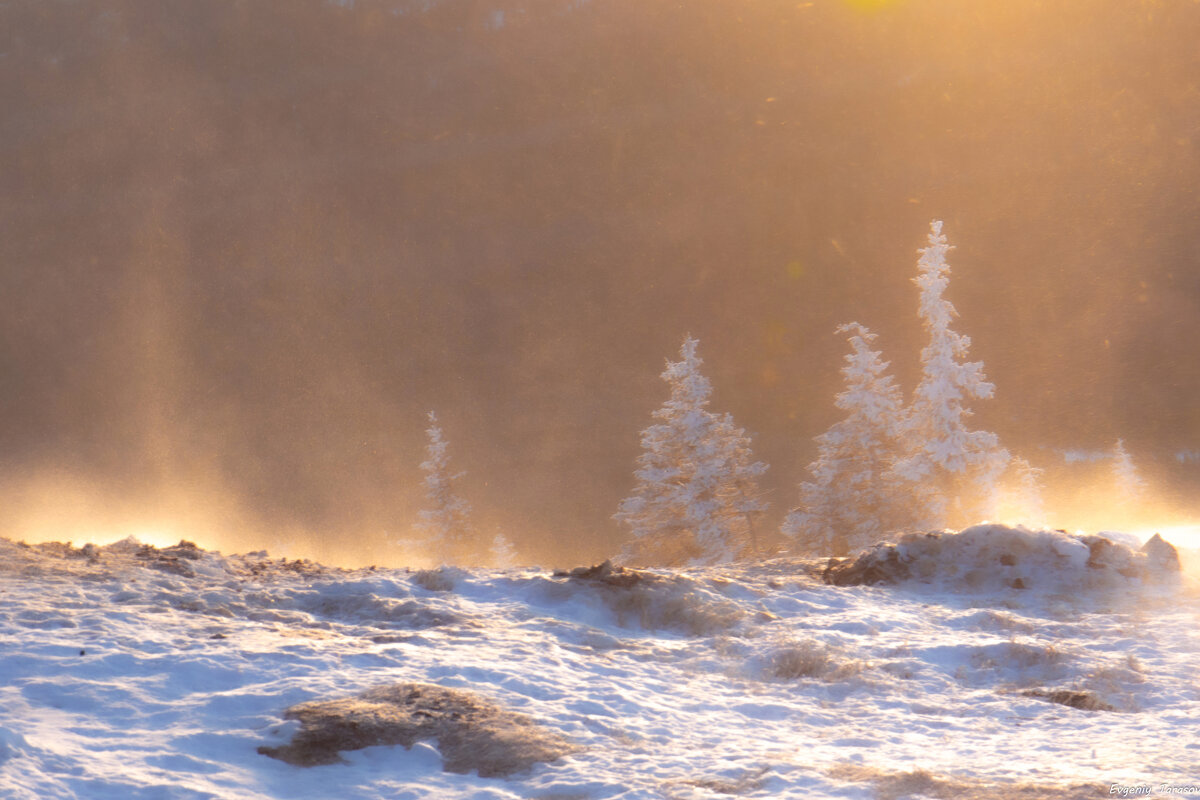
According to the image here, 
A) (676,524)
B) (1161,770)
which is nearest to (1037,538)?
(1161,770)

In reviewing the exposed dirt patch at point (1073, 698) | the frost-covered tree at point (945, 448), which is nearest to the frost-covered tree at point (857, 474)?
the frost-covered tree at point (945, 448)

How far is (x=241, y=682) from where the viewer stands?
4.71 metres

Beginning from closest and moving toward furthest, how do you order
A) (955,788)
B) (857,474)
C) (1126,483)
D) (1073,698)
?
(955,788)
(1073,698)
(857,474)
(1126,483)

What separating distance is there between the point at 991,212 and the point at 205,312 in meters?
94.3

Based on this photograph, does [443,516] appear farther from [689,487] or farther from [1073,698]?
[1073,698]

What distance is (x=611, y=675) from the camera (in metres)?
5.34

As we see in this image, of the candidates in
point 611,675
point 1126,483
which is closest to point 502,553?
point 1126,483

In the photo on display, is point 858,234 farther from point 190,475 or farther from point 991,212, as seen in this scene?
point 190,475

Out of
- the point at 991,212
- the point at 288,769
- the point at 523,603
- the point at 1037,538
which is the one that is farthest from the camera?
the point at 991,212

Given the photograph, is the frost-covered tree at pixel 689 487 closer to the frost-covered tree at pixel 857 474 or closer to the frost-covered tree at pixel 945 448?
the frost-covered tree at pixel 857 474

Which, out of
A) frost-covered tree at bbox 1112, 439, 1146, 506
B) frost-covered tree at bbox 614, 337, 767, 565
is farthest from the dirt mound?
frost-covered tree at bbox 1112, 439, 1146, 506

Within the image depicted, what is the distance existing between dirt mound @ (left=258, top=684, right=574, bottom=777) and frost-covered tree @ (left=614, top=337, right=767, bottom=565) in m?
20.7

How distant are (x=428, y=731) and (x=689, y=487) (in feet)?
70.4

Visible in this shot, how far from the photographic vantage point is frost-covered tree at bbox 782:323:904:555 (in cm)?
2386
